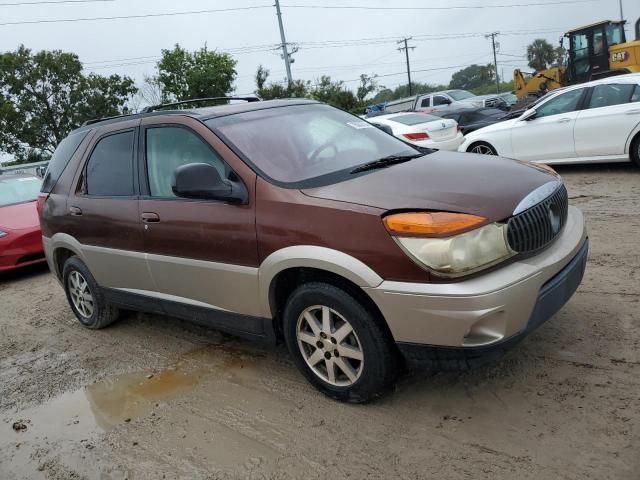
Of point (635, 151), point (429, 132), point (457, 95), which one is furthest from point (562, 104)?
point (457, 95)

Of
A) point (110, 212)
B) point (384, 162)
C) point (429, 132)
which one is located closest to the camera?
point (384, 162)

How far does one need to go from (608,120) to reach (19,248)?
28.2 feet

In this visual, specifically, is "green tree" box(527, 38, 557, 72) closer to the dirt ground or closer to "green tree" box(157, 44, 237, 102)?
"green tree" box(157, 44, 237, 102)

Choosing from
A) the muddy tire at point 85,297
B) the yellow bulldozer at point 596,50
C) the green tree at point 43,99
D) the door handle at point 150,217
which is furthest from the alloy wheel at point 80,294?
the green tree at point 43,99

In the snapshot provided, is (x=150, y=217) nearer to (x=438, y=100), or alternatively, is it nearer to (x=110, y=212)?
(x=110, y=212)

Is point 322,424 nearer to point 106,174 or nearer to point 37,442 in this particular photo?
point 37,442

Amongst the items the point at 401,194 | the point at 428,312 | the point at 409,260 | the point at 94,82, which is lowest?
the point at 428,312

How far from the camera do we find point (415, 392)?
3293mm

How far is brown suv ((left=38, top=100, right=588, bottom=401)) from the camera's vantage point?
108 inches

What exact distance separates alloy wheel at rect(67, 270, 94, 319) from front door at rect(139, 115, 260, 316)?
127 cm

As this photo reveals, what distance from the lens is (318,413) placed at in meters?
3.23

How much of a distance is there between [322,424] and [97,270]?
2.57m

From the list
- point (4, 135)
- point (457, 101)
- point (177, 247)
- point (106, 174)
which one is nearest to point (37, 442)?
point (177, 247)

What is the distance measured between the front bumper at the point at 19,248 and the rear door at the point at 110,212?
3338 millimetres
